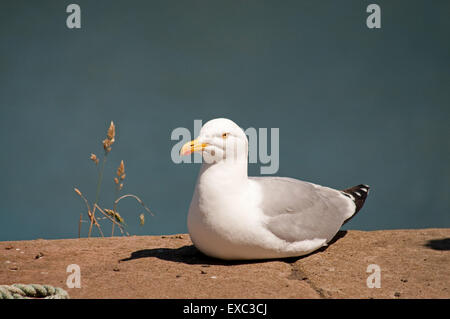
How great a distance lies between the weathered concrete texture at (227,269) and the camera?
12.2ft

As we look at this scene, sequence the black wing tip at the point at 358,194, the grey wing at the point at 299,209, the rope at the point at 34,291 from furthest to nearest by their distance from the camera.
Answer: the black wing tip at the point at 358,194, the grey wing at the point at 299,209, the rope at the point at 34,291

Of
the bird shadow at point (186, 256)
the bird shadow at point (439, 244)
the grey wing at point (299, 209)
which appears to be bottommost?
the bird shadow at point (439, 244)

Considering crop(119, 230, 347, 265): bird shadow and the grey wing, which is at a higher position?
the grey wing

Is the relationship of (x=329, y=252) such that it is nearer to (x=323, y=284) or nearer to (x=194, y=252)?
(x=323, y=284)

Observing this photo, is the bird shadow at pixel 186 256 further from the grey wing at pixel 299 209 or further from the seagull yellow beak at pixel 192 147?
the seagull yellow beak at pixel 192 147

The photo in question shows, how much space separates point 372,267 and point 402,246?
0.90 metres

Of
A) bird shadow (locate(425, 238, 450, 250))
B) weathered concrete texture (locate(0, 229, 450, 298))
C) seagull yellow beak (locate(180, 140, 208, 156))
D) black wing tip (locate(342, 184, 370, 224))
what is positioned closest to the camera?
weathered concrete texture (locate(0, 229, 450, 298))

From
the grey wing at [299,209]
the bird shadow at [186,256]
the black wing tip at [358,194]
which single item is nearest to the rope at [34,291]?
the bird shadow at [186,256]

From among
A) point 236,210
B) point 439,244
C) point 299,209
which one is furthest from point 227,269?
point 439,244

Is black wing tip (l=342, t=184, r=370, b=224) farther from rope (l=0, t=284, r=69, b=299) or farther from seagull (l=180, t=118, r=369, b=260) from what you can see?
rope (l=0, t=284, r=69, b=299)

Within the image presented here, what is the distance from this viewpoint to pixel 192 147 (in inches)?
165

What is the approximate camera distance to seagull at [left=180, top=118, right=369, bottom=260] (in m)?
4.22

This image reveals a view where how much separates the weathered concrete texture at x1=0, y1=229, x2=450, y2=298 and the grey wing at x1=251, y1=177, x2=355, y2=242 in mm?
258

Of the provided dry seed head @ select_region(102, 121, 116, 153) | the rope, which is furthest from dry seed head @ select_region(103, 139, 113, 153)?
the rope
